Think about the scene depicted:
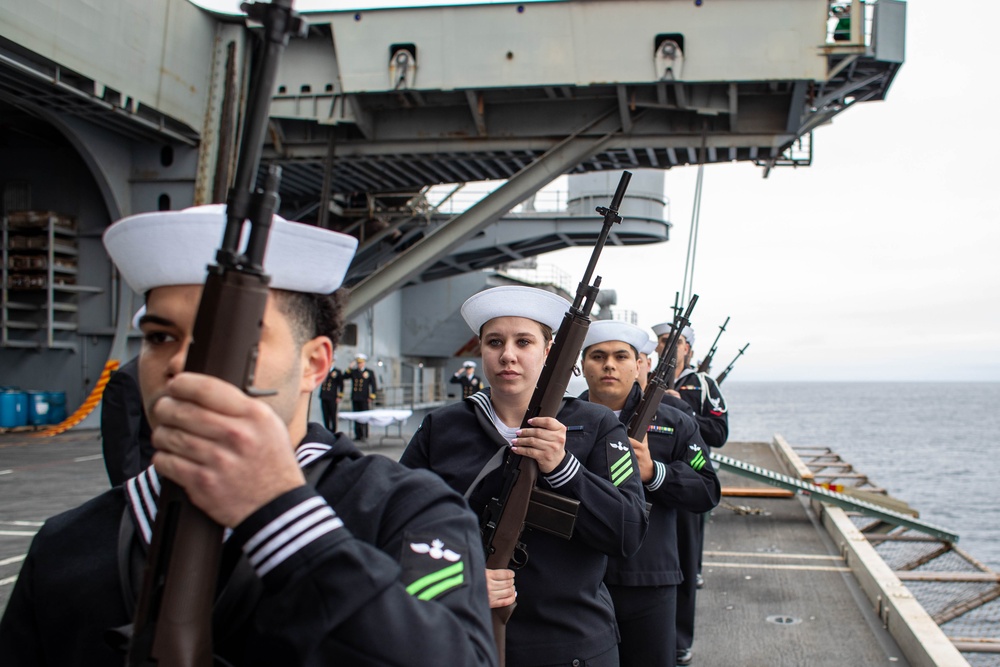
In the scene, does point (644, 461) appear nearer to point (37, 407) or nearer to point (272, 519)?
point (272, 519)

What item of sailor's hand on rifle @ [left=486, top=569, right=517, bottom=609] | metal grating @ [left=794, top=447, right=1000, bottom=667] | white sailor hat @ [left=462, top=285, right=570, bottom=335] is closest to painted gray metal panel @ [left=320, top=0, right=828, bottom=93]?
metal grating @ [left=794, top=447, right=1000, bottom=667]

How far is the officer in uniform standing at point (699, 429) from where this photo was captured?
5016 mm

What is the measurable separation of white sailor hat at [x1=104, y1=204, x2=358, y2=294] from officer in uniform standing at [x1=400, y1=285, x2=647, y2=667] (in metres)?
1.23


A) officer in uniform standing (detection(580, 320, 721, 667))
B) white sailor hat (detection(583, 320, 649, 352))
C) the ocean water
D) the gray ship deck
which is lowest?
the ocean water

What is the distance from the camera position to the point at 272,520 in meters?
1.05

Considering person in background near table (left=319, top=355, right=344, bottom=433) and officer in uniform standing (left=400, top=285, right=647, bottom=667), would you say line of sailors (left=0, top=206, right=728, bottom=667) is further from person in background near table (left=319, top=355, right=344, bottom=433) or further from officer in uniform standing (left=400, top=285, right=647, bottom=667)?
person in background near table (left=319, top=355, right=344, bottom=433)

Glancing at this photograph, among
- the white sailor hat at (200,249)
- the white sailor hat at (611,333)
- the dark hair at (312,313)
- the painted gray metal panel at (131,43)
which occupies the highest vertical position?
the painted gray metal panel at (131,43)

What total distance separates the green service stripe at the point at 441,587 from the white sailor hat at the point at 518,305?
1.66 m

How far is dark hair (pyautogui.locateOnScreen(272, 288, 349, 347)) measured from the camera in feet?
4.27

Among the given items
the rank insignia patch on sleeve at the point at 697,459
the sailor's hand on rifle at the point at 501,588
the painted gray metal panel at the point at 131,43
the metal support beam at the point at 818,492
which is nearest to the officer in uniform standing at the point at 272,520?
the sailor's hand on rifle at the point at 501,588

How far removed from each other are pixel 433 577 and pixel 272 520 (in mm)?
288

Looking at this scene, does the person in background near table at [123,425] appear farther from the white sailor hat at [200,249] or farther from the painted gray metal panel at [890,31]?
the painted gray metal panel at [890,31]

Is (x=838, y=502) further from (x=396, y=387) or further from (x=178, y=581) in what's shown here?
(x=396, y=387)

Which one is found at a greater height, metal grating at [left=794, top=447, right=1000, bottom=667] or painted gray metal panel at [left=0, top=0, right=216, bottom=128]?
painted gray metal panel at [left=0, top=0, right=216, bottom=128]
